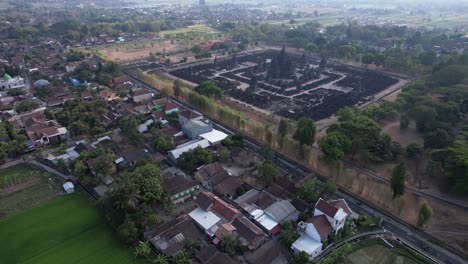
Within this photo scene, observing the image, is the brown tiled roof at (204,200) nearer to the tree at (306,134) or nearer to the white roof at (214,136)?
the white roof at (214,136)

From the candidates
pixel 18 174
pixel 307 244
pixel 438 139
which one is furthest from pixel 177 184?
pixel 438 139

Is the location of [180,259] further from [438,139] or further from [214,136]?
[438,139]

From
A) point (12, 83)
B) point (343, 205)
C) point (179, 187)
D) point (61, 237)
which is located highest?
point (12, 83)

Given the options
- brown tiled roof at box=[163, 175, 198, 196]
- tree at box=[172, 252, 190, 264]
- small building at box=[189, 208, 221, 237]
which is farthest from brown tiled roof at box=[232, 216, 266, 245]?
brown tiled roof at box=[163, 175, 198, 196]

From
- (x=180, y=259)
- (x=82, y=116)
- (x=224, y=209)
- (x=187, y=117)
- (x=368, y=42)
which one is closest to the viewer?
(x=180, y=259)

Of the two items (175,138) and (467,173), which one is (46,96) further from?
(467,173)

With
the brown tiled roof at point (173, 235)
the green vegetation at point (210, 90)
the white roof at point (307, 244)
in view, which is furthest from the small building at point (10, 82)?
the white roof at point (307, 244)

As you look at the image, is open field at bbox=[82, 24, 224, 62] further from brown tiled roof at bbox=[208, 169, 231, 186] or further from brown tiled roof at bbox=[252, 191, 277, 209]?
brown tiled roof at bbox=[252, 191, 277, 209]
